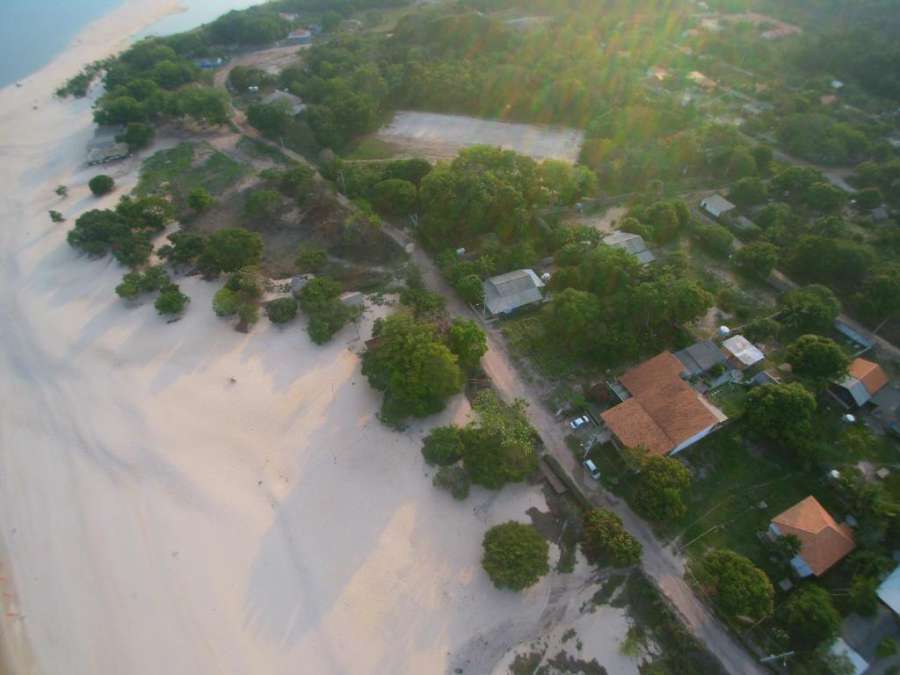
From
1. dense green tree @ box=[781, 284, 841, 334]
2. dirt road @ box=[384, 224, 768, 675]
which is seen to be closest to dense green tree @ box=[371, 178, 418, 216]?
dirt road @ box=[384, 224, 768, 675]

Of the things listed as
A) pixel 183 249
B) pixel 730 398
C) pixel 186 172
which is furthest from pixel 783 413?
pixel 186 172

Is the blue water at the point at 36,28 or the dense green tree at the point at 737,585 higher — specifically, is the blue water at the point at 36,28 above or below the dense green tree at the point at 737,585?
above

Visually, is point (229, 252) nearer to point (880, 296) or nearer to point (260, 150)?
point (260, 150)

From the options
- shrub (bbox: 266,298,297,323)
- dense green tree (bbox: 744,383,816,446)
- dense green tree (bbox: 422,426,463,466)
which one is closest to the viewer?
dense green tree (bbox: 422,426,463,466)

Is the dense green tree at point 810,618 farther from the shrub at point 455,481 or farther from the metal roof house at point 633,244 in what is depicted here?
the metal roof house at point 633,244

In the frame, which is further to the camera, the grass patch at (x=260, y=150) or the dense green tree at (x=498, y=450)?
the grass patch at (x=260, y=150)

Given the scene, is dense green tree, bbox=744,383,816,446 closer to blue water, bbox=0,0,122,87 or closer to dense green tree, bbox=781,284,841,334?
dense green tree, bbox=781,284,841,334

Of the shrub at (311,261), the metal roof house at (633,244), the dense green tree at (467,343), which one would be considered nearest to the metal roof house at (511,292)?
the dense green tree at (467,343)
